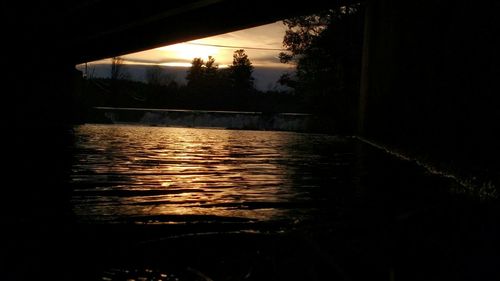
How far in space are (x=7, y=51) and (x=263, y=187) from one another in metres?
13.7

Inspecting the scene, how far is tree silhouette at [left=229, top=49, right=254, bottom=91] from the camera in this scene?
438 ft

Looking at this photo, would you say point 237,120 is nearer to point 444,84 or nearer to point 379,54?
point 379,54

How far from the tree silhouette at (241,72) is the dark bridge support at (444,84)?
123m

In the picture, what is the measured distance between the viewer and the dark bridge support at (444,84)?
15.3 ft

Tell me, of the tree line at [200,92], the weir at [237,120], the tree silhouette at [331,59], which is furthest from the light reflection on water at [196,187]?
the tree line at [200,92]

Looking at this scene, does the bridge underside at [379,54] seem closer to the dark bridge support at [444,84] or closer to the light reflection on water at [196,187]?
the dark bridge support at [444,84]

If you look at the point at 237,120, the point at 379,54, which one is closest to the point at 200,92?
the point at 237,120

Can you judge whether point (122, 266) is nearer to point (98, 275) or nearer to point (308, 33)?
point (98, 275)

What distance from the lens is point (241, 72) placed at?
13412cm

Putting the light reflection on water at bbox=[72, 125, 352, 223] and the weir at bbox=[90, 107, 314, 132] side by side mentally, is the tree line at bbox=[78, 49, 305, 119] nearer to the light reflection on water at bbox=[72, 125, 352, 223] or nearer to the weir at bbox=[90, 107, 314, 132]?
the weir at bbox=[90, 107, 314, 132]

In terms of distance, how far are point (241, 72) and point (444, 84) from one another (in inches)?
5100

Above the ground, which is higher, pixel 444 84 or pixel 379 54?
pixel 379 54

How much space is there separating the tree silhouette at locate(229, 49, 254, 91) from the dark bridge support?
123 meters

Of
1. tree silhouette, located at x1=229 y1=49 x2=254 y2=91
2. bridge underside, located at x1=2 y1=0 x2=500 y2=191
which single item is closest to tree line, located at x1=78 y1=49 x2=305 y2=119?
tree silhouette, located at x1=229 y1=49 x2=254 y2=91
